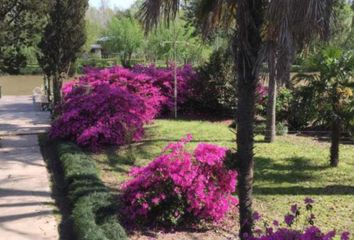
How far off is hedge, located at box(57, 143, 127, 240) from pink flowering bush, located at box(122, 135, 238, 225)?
34 centimetres

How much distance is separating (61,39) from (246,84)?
12.8m

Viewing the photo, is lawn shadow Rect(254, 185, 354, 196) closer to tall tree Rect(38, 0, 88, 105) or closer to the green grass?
the green grass

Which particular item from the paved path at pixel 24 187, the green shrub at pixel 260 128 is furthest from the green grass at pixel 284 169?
the paved path at pixel 24 187

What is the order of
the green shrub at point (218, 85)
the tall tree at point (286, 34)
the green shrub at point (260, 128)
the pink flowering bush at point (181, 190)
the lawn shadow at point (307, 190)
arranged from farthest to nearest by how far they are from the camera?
the green shrub at point (218, 85), the green shrub at point (260, 128), the lawn shadow at point (307, 190), the pink flowering bush at point (181, 190), the tall tree at point (286, 34)

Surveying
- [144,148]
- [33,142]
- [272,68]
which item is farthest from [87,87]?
[272,68]

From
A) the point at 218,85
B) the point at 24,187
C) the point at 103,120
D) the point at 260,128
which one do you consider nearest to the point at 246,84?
the point at 24,187

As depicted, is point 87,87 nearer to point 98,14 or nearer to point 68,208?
point 68,208

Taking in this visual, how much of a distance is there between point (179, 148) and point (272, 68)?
2.64 meters

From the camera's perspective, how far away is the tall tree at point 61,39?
16.8 metres

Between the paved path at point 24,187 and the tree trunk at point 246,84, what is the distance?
2.57 m

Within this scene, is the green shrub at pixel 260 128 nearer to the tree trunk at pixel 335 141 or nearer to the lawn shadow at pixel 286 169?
the lawn shadow at pixel 286 169

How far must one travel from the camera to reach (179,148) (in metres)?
7.06

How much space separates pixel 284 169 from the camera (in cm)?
955

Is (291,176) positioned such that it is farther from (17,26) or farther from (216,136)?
(17,26)
